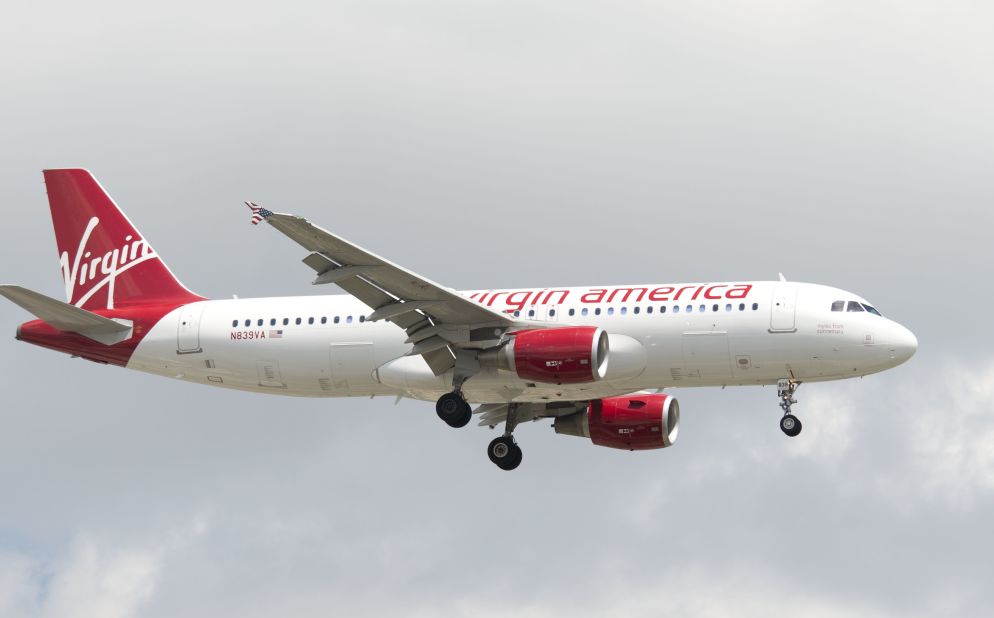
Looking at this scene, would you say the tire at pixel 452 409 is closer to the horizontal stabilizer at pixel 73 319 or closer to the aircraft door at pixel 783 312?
the aircraft door at pixel 783 312

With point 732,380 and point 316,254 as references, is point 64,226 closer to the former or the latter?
point 316,254

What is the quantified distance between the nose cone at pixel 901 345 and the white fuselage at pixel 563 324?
42mm

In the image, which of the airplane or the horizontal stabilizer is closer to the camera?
the airplane

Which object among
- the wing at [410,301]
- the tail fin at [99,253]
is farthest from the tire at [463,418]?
the tail fin at [99,253]

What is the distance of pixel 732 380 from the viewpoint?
52.4 meters

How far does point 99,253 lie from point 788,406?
2462 centimetres

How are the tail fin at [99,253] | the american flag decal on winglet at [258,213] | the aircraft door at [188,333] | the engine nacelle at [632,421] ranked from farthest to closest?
1. the tail fin at [99,253]
2. the engine nacelle at [632,421]
3. the aircraft door at [188,333]
4. the american flag decal on winglet at [258,213]

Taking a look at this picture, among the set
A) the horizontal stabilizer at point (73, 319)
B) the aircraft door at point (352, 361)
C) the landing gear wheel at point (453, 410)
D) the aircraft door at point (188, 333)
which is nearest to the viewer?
the landing gear wheel at point (453, 410)

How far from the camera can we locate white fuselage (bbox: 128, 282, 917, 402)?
51906mm

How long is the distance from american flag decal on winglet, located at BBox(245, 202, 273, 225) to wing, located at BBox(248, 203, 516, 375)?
1304 mm

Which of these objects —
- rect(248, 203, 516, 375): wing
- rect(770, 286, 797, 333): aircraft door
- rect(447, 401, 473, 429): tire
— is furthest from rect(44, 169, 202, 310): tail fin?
rect(770, 286, 797, 333): aircraft door

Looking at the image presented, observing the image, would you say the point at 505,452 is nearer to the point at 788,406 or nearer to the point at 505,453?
the point at 505,453

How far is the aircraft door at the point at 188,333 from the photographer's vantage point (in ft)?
186

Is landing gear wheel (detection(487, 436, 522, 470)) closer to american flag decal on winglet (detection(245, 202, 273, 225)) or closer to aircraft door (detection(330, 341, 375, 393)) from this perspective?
aircraft door (detection(330, 341, 375, 393))
